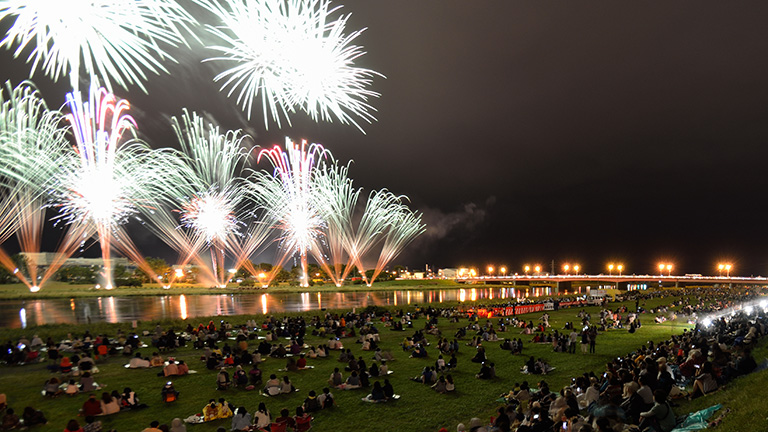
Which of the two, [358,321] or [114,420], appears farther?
[358,321]

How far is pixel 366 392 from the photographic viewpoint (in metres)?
17.2

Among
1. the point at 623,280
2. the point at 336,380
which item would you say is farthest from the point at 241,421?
the point at 623,280

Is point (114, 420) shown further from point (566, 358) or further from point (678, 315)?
point (678, 315)

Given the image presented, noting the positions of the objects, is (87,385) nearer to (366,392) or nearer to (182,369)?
(182,369)

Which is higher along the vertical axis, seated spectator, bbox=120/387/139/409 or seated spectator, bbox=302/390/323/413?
seated spectator, bbox=120/387/139/409

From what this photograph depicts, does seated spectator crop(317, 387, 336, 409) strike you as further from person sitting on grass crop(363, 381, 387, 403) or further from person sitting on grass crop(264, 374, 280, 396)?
person sitting on grass crop(264, 374, 280, 396)

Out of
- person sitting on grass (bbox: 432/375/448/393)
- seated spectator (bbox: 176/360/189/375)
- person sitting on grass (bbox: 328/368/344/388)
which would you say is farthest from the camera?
seated spectator (bbox: 176/360/189/375)

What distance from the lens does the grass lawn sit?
13.4m

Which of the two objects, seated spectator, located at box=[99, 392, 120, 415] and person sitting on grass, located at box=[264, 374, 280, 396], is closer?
seated spectator, located at box=[99, 392, 120, 415]

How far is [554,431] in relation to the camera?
11.1m

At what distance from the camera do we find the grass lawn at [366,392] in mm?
13430

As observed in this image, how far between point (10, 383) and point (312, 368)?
12.7 m

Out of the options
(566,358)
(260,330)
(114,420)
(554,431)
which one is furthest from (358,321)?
(554,431)

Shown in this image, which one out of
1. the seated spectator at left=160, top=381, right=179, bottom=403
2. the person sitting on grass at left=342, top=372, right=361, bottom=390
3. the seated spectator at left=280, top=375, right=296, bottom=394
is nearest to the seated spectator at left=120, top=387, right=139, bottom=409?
the seated spectator at left=160, top=381, right=179, bottom=403
